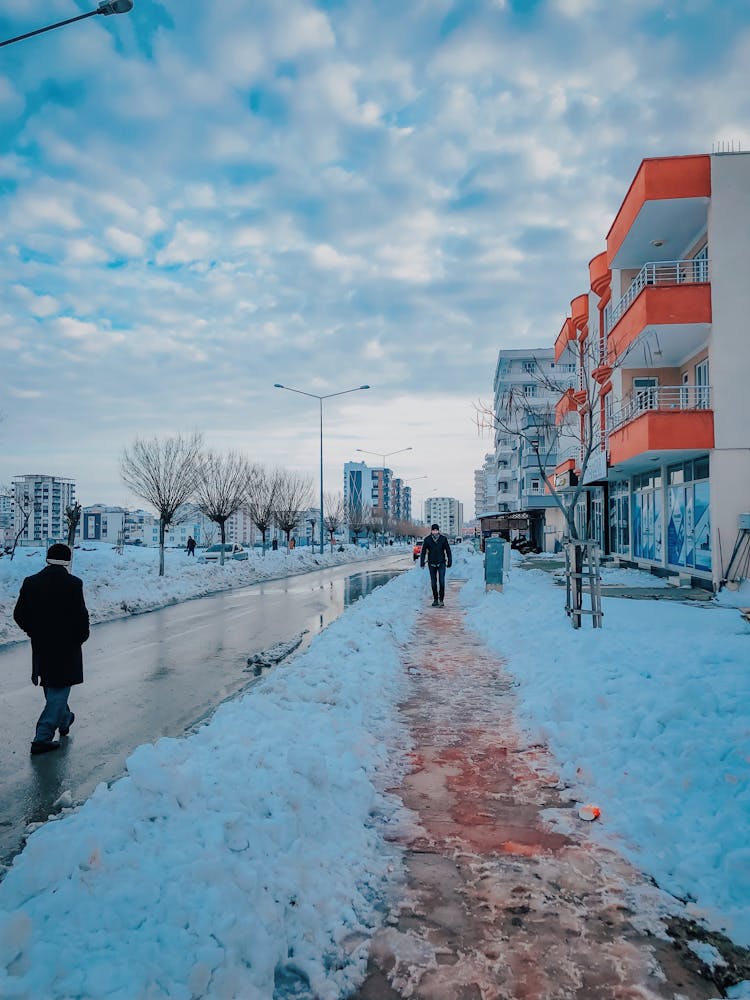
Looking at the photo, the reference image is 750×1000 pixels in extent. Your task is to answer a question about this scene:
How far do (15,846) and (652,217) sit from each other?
63.2 feet

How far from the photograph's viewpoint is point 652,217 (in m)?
16.9

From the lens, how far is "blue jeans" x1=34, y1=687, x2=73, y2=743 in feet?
18.7

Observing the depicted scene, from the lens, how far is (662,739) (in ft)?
15.7

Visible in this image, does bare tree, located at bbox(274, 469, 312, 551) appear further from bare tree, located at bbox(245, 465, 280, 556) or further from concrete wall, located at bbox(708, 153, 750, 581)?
concrete wall, located at bbox(708, 153, 750, 581)

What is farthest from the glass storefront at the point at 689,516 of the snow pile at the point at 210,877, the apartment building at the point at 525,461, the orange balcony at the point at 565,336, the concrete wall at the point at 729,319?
the apartment building at the point at 525,461

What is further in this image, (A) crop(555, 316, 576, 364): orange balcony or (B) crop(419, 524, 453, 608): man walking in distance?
(A) crop(555, 316, 576, 364): orange balcony

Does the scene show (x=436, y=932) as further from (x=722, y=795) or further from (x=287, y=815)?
(x=722, y=795)

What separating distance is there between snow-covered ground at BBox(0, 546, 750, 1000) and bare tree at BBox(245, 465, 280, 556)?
3795 centimetres

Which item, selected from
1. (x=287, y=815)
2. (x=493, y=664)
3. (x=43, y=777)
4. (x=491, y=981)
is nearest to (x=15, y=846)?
(x=43, y=777)

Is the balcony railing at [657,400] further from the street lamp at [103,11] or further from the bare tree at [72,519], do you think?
the bare tree at [72,519]

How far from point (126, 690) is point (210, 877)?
18.2 feet

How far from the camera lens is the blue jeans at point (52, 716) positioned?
5.70 meters

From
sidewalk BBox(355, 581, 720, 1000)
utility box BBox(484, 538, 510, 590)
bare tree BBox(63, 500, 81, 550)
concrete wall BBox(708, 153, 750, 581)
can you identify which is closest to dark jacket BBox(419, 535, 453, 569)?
utility box BBox(484, 538, 510, 590)

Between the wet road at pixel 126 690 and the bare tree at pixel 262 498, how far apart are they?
28.0 meters
